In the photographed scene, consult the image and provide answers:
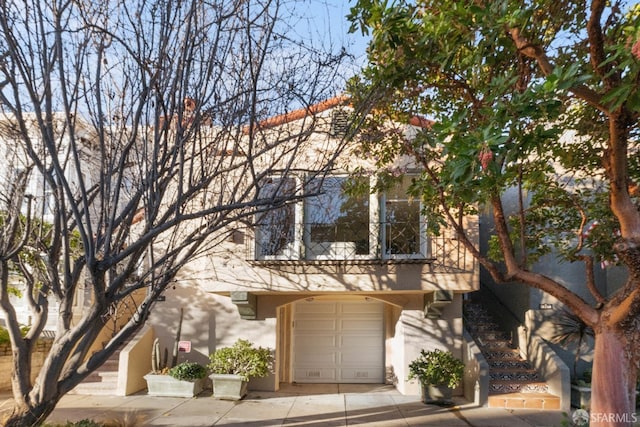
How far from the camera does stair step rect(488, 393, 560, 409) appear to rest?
962cm

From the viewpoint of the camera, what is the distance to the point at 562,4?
6.46 metres

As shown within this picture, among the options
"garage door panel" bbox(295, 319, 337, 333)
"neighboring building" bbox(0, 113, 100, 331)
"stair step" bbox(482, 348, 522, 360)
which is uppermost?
"neighboring building" bbox(0, 113, 100, 331)

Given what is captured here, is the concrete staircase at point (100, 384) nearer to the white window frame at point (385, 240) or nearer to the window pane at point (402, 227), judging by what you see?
the white window frame at point (385, 240)

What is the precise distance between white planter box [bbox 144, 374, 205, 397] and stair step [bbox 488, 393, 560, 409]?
19.5ft

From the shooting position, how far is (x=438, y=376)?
32.8 feet

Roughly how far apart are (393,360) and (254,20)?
29.7ft

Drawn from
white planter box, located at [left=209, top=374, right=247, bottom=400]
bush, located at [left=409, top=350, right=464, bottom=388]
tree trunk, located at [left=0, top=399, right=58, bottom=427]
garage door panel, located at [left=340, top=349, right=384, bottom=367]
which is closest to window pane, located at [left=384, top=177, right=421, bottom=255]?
bush, located at [left=409, top=350, right=464, bottom=388]

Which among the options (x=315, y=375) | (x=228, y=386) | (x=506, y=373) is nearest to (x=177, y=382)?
(x=228, y=386)

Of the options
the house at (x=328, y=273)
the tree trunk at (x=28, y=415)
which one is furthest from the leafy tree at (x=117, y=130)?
the house at (x=328, y=273)

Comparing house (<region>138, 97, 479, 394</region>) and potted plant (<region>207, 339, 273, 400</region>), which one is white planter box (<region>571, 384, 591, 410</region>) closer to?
house (<region>138, 97, 479, 394</region>)

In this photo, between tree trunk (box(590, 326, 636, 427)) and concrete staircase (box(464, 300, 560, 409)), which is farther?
concrete staircase (box(464, 300, 560, 409))

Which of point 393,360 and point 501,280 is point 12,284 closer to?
point 393,360

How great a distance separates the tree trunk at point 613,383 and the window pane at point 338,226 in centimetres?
558

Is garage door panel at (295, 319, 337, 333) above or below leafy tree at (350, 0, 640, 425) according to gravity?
below
